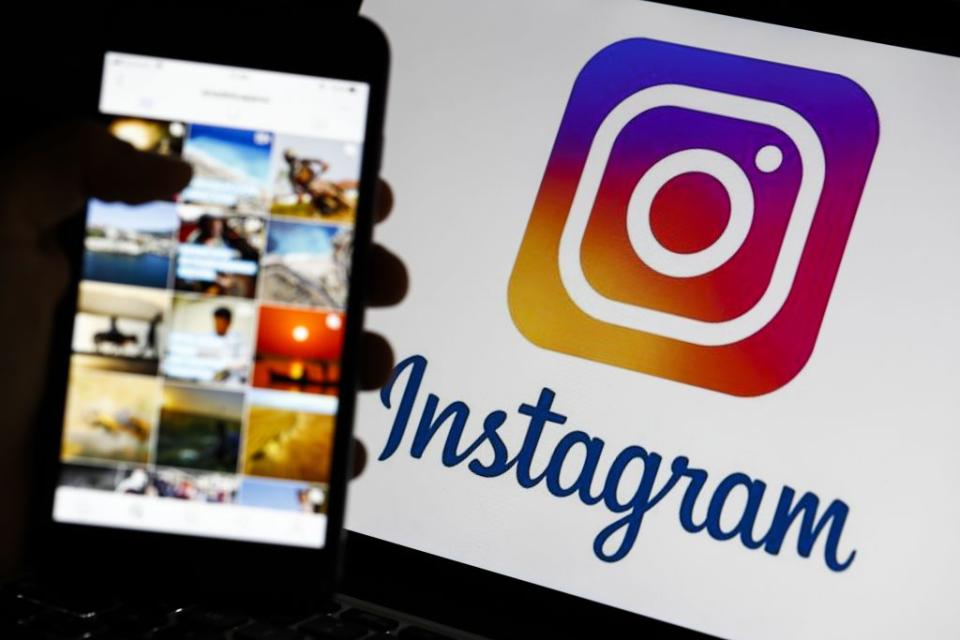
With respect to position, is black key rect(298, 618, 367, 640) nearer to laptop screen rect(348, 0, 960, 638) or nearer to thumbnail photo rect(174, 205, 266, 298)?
laptop screen rect(348, 0, 960, 638)

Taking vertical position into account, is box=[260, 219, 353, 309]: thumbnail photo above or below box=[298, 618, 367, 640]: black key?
above

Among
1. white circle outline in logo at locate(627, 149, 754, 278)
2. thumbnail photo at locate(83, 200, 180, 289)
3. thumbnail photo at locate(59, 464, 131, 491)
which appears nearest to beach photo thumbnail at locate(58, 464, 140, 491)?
thumbnail photo at locate(59, 464, 131, 491)

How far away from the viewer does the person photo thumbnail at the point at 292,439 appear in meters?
0.49

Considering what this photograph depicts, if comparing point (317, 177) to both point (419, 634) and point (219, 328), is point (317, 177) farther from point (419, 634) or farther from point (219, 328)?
point (419, 634)

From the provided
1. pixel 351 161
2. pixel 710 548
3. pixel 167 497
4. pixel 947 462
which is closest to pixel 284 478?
pixel 167 497

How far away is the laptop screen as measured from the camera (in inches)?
23.0

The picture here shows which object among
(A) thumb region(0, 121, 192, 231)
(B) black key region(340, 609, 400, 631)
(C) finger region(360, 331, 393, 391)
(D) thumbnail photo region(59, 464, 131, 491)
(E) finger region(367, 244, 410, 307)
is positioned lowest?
(B) black key region(340, 609, 400, 631)

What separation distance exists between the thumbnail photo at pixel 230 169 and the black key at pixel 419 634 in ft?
0.88

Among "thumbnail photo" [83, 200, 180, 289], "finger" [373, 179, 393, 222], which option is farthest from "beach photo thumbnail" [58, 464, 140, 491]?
"finger" [373, 179, 393, 222]

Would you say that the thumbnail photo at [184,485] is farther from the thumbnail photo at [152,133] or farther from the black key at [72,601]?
the thumbnail photo at [152,133]

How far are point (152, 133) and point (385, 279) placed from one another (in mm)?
161

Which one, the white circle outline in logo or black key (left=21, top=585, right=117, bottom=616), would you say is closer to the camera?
black key (left=21, top=585, right=117, bottom=616)

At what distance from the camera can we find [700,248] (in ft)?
2.04

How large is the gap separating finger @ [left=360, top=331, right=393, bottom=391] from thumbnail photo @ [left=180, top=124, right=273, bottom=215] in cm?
11
